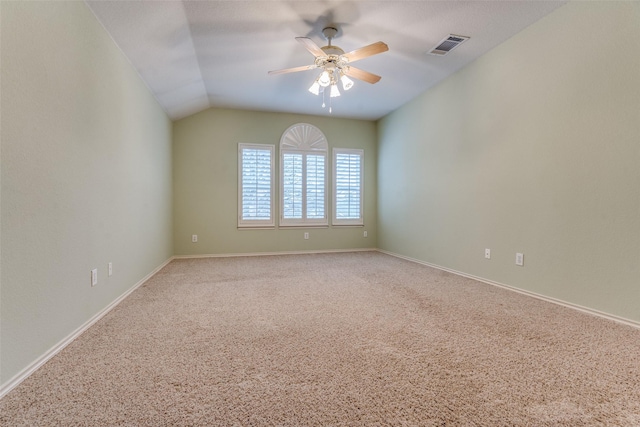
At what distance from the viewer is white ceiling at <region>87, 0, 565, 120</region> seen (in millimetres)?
2471

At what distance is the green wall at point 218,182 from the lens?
502cm

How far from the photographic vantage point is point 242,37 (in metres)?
2.91

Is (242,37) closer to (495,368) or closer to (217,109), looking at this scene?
(217,109)

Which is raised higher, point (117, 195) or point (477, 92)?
point (477, 92)

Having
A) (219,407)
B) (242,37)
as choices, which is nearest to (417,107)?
(242,37)

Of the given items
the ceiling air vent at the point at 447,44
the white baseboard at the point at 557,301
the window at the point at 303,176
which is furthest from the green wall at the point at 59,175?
the white baseboard at the point at 557,301

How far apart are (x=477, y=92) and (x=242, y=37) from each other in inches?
107

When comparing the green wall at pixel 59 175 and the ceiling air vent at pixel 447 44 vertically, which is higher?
the ceiling air vent at pixel 447 44

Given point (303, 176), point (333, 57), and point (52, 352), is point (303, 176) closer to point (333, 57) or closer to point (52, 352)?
point (333, 57)

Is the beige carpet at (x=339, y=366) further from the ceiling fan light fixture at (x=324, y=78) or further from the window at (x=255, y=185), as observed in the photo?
the window at (x=255, y=185)

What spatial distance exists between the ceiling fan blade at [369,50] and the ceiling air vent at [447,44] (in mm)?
899

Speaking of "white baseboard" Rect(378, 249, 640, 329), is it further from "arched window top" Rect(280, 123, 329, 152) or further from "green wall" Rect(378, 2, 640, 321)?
"arched window top" Rect(280, 123, 329, 152)

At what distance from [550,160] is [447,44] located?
1.58 metres

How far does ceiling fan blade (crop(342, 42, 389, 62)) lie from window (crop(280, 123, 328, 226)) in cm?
278
